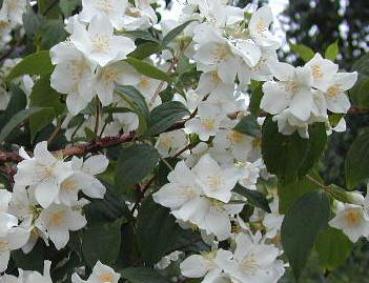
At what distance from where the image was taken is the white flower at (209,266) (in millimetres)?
945

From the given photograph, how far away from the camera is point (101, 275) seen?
3.09 feet

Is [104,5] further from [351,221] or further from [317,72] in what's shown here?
[351,221]

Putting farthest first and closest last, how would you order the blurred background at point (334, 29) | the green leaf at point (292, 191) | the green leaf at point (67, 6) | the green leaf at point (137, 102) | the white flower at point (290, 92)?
the blurred background at point (334, 29)
the green leaf at point (67, 6)
the green leaf at point (292, 191)
the green leaf at point (137, 102)
the white flower at point (290, 92)

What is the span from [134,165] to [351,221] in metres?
0.35

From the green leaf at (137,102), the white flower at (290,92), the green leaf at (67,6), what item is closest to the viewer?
the white flower at (290,92)

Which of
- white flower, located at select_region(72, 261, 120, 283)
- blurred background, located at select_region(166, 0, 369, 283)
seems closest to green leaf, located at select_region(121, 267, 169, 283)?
white flower, located at select_region(72, 261, 120, 283)

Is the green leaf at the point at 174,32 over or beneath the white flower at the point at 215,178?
over

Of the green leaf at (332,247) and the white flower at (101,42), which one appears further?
the green leaf at (332,247)

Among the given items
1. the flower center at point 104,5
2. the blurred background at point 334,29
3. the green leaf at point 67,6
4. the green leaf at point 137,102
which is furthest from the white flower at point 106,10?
the blurred background at point 334,29

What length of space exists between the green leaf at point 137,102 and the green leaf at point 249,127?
0.13m

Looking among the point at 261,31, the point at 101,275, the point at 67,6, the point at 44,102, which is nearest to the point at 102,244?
the point at 101,275

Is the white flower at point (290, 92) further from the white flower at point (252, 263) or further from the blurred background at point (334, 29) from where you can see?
the blurred background at point (334, 29)

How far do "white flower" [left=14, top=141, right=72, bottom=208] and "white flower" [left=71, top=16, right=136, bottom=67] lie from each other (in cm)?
15

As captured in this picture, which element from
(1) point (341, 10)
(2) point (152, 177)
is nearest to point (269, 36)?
(2) point (152, 177)
